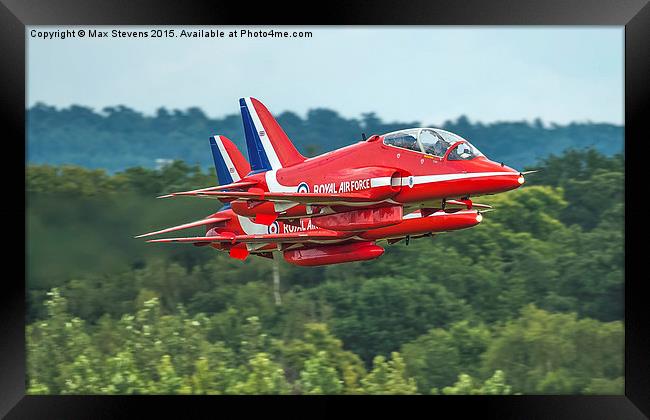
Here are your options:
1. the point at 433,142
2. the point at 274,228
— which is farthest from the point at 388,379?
the point at 433,142

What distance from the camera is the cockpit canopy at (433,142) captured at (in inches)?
984

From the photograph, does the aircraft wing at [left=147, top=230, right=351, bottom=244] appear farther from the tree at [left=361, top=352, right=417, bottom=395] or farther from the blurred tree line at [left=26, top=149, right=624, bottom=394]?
the tree at [left=361, top=352, right=417, bottom=395]

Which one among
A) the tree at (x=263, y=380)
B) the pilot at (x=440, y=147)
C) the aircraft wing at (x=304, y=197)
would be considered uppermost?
the pilot at (x=440, y=147)

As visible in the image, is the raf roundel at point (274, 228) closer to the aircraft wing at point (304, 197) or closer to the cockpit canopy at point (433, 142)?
the aircraft wing at point (304, 197)

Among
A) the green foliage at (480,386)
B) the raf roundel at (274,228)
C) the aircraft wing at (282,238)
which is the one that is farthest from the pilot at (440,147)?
the green foliage at (480,386)

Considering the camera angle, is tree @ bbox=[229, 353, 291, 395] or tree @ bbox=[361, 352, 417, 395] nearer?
tree @ bbox=[229, 353, 291, 395]

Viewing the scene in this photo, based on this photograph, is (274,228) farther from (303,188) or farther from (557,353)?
(557,353)

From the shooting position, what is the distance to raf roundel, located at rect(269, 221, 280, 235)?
29.1 m

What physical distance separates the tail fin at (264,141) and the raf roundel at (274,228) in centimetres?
164

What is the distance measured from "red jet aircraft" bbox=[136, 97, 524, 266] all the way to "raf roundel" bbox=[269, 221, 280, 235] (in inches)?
1.1

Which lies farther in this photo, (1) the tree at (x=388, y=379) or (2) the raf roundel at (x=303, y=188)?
(1) the tree at (x=388, y=379)

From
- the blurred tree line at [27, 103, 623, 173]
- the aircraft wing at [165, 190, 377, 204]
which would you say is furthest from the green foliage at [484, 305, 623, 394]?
the aircraft wing at [165, 190, 377, 204]

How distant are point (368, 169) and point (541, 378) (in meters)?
29.1

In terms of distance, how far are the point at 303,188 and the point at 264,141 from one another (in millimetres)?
2737
